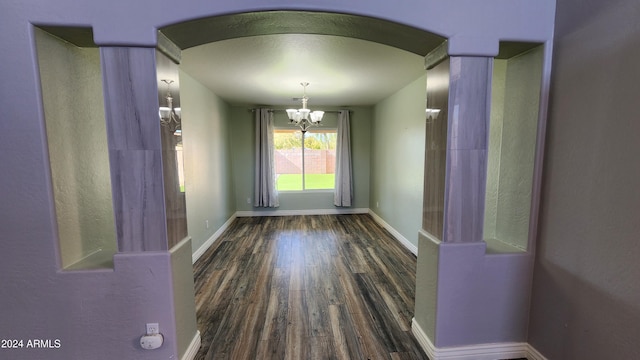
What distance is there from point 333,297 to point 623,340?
1844 millimetres

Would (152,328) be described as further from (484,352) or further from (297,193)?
(297,193)

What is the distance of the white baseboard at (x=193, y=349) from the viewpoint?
1642 mm

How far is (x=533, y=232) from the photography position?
64.2 inches

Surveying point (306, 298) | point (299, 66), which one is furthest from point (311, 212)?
point (299, 66)

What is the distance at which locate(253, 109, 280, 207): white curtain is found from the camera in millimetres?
5355

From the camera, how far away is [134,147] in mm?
1407

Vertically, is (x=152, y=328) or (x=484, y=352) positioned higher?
(x=152, y=328)

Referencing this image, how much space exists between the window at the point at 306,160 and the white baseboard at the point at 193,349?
406cm

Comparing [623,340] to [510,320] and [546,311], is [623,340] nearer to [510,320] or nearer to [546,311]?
[546,311]

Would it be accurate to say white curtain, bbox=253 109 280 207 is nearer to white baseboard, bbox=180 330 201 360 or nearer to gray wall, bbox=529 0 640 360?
white baseboard, bbox=180 330 201 360

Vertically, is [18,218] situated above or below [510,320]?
above

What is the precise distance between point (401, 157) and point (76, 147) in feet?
11.9

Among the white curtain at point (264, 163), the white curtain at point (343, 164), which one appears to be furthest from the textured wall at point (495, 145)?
the white curtain at point (264, 163)

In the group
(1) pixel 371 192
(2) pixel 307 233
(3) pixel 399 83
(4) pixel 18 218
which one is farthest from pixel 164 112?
(1) pixel 371 192
